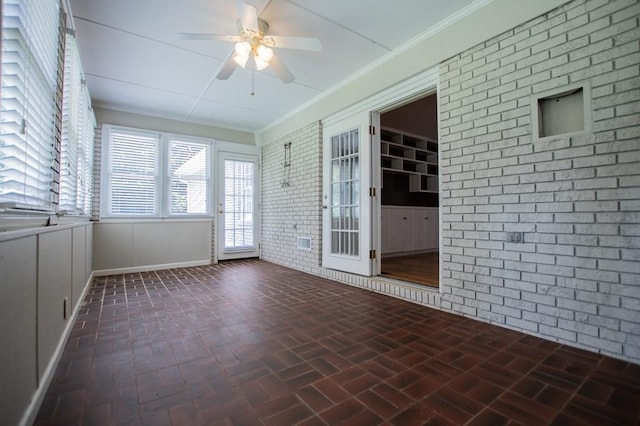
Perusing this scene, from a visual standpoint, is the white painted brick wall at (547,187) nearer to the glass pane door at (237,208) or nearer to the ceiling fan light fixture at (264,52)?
the ceiling fan light fixture at (264,52)

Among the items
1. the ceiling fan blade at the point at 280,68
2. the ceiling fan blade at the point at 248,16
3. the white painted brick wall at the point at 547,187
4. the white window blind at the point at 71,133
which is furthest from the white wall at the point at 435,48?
the white window blind at the point at 71,133

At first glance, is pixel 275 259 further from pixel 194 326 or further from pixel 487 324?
pixel 487 324

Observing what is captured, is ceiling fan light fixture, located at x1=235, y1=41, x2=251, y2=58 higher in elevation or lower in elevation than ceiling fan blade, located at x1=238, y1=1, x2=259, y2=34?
lower

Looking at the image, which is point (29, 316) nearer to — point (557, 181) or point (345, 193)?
point (557, 181)

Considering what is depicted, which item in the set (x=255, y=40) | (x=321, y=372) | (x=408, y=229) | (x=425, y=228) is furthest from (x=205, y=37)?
(x=425, y=228)

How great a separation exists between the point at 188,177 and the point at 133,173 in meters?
0.87

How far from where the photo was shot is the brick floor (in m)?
1.36

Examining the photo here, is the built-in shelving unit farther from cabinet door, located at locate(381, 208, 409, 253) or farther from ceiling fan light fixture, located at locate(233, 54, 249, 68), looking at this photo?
ceiling fan light fixture, located at locate(233, 54, 249, 68)

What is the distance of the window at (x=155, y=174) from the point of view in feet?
15.7

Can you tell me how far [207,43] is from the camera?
Answer: 3.10m

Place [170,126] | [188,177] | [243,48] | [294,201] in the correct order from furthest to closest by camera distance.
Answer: [188,177], [170,126], [294,201], [243,48]

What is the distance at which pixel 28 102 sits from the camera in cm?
139

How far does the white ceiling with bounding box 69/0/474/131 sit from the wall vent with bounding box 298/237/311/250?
7.40 feet

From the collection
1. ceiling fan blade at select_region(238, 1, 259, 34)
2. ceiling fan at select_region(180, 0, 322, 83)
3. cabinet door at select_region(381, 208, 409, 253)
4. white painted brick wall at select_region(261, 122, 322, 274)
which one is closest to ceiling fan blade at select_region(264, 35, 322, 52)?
ceiling fan at select_region(180, 0, 322, 83)
